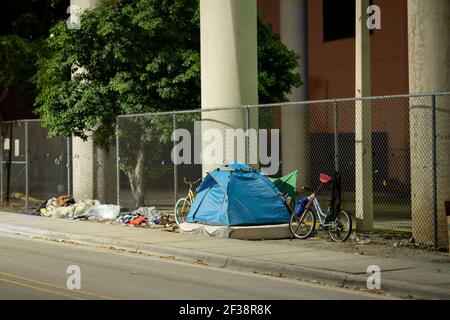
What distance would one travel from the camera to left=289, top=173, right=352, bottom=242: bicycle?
672 inches

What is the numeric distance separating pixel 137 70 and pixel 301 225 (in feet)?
28.2

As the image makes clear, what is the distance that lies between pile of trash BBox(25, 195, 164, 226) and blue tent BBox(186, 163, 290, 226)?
2943 millimetres

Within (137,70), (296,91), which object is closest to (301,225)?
→ (137,70)

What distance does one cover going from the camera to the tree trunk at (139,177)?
24.4 m

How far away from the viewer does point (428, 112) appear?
53.4 ft

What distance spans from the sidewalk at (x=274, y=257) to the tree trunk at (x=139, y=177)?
346cm

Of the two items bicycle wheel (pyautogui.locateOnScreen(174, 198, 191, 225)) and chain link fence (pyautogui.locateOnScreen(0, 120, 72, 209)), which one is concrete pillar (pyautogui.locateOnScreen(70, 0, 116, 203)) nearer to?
chain link fence (pyautogui.locateOnScreen(0, 120, 72, 209))

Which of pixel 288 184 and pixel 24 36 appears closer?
pixel 288 184

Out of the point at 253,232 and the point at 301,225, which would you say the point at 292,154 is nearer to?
the point at 301,225

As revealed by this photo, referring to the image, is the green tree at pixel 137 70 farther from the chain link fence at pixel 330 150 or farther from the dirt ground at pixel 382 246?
the dirt ground at pixel 382 246

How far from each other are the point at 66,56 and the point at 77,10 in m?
1.74

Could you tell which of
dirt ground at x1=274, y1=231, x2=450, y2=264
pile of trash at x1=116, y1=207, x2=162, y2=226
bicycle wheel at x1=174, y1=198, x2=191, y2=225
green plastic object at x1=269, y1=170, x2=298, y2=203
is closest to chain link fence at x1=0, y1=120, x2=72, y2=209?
pile of trash at x1=116, y1=207, x2=162, y2=226
